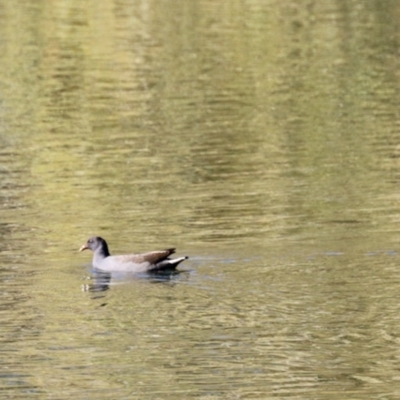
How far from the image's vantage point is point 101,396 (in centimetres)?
1268

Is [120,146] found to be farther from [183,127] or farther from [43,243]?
[43,243]

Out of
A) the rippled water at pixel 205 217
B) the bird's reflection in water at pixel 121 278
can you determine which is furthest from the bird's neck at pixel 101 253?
the rippled water at pixel 205 217

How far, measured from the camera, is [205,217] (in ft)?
66.7

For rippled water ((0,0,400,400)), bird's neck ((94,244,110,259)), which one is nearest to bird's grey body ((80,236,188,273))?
bird's neck ((94,244,110,259))

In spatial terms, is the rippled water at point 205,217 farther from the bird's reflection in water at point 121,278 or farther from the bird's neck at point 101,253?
the bird's neck at point 101,253

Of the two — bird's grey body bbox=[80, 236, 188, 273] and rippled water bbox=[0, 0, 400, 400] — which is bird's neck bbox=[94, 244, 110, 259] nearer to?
bird's grey body bbox=[80, 236, 188, 273]

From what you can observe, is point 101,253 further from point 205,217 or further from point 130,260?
point 205,217

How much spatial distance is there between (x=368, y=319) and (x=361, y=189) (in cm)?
743

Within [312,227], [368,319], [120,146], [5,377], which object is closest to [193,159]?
[120,146]

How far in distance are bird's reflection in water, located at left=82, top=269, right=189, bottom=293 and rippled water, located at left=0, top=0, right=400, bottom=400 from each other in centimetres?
4

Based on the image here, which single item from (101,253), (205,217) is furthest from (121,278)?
(205,217)

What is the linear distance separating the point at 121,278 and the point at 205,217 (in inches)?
122

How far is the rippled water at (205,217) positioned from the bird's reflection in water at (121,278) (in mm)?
45

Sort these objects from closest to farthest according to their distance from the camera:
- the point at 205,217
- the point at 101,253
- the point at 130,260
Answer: the point at 130,260
the point at 101,253
the point at 205,217
